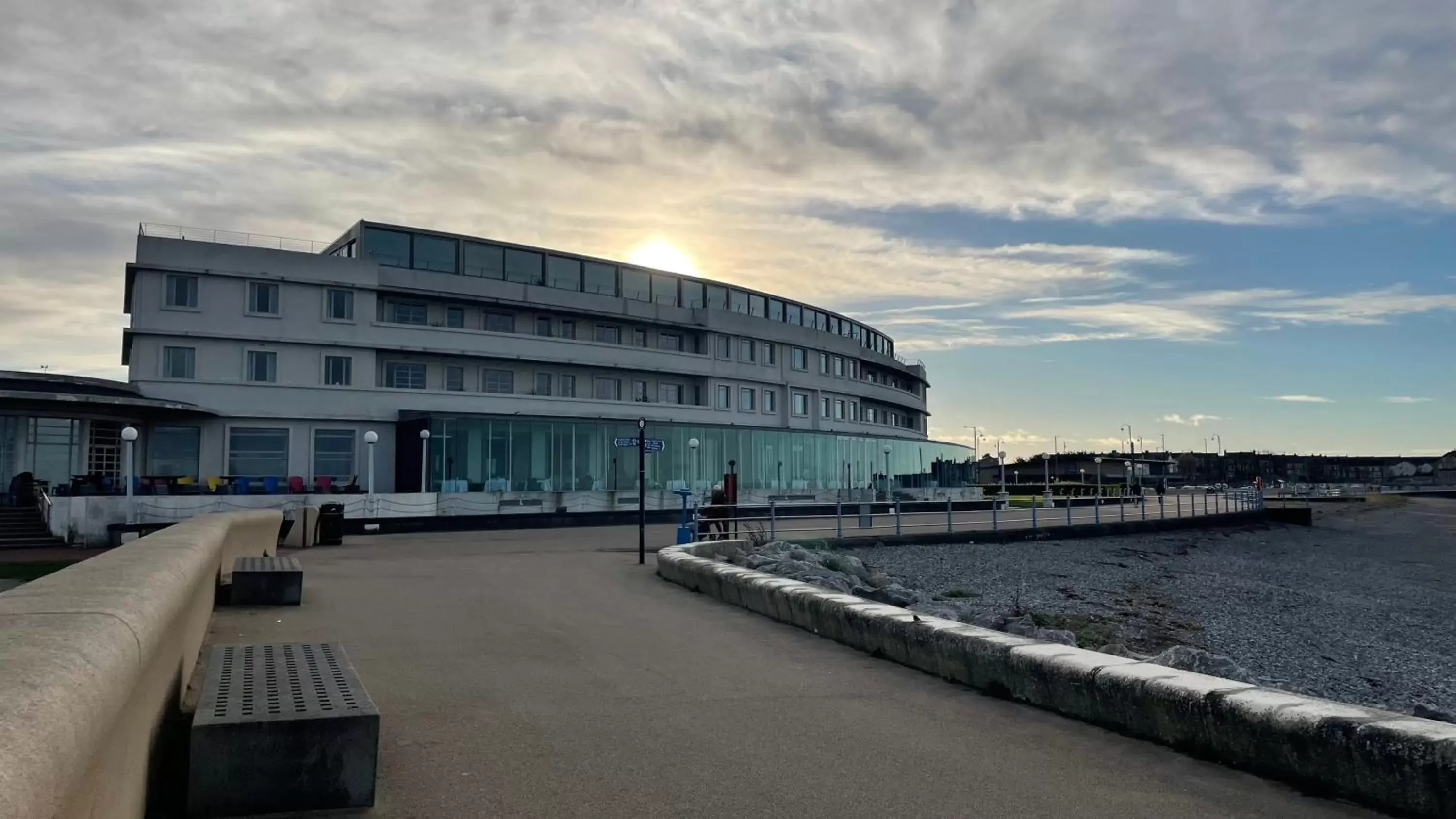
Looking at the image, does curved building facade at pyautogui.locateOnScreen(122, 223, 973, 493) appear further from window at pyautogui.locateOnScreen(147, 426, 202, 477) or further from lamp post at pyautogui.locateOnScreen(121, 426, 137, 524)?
lamp post at pyautogui.locateOnScreen(121, 426, 137, 524)

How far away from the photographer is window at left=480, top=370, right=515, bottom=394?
52719mm

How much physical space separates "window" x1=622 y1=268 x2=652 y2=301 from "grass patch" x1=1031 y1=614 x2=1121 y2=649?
4288cm

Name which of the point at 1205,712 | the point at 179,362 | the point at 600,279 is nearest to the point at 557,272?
the point at 600,279

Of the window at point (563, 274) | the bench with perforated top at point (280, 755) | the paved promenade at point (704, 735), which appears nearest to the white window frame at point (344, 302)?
the window at point (563, 274)

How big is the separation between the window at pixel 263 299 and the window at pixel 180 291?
2.17m

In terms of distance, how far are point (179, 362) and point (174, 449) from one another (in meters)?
3.72

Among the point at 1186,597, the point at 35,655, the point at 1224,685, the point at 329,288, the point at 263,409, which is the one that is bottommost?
the point at 1186,597

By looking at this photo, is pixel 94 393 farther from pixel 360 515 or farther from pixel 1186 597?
pixel 1186 597

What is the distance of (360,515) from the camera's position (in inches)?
1363

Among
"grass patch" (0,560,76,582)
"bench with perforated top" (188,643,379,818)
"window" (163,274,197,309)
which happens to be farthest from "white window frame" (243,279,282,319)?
"bench with perforated top" (188,643,379,818)

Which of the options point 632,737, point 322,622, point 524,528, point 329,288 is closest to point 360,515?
point 524,528

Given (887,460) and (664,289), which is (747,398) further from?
(887,460)

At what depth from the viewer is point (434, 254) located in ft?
171

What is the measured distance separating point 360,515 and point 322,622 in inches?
987
